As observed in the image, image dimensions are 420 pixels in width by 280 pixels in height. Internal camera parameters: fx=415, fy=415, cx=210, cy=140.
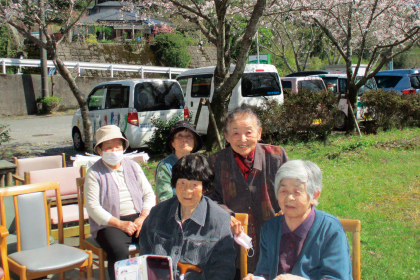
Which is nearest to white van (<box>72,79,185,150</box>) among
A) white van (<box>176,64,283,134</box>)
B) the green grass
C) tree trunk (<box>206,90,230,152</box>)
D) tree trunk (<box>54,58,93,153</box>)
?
tree trunk (<box>54,58,93,153</box>)

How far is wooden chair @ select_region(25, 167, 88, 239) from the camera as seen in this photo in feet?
13.8

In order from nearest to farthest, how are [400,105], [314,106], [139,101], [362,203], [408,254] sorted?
[408,254], [362,203], [139,101], [314,106], [400,105]

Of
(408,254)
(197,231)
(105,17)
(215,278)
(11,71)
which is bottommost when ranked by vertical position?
(408,254)

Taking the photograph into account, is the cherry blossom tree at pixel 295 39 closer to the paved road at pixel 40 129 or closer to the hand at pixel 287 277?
the paved road at pixel 40 129

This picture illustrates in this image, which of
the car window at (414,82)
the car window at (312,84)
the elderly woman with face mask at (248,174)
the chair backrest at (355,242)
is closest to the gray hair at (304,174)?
the chair backrest at (355,242)

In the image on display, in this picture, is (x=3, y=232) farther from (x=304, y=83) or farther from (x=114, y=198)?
(x=304, y=83)

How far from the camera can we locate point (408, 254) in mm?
3906

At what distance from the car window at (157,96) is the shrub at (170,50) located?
17.1 m

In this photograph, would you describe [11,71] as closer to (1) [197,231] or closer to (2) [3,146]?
(2) [3,146]

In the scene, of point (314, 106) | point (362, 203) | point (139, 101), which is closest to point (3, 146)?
point (139, 101)

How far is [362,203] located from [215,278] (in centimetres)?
351

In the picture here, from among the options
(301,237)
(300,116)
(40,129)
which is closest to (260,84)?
(300,116)

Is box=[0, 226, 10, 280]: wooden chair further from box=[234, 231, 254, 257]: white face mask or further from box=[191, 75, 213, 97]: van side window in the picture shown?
box=[191, 75, 213, 97]: van side window

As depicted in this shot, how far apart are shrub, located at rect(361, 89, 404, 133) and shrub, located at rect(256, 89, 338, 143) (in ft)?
6.04
